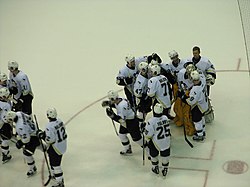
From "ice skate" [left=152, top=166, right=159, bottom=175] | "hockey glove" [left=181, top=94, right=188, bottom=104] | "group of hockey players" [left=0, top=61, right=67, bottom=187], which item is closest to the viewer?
"group of hockey players" [left=0, top=61, right=67, bottom=187]

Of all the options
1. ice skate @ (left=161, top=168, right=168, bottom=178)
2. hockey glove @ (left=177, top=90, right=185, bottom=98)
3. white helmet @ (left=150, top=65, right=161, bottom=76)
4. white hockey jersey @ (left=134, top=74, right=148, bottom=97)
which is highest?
white helmet @ (left=150, top=65, right=161, bottom=76)

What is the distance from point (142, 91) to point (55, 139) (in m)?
1.40

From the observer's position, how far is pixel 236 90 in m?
9.20

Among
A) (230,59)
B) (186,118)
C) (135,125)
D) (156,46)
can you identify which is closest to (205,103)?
(186,118)

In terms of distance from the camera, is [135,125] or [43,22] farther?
[43,22]

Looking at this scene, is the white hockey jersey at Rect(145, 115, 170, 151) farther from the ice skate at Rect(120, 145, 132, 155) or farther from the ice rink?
the ice skate at Rect(120, 145, 132, 155)

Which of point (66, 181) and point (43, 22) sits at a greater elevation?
point (43, 22)

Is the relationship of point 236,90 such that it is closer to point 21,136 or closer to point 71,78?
point 71,78

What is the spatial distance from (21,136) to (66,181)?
2.71 feet

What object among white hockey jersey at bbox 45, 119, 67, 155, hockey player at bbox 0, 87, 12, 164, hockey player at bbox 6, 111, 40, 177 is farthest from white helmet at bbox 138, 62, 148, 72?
hockey player at bbox 0, 87, 12, 164

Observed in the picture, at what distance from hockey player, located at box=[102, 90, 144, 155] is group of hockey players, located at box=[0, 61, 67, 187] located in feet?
2.13

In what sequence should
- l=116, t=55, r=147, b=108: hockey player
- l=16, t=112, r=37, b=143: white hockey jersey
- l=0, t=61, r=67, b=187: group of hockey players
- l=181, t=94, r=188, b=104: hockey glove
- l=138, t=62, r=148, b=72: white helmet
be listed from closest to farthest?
l=0, t=61, r=67, b=187: group of hockey players → l=16, t=112, r=37, b=143: white hockey jersey → l=138, t=62, r=148, b=72: white helmet → l=181, t=94, r=188, b=104: hockey glove → l=116, t=55, r=147, b=108: hockey player

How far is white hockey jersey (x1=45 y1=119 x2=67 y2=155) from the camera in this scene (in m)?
7.05

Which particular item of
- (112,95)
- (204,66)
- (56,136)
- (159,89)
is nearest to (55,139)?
(56,136)
